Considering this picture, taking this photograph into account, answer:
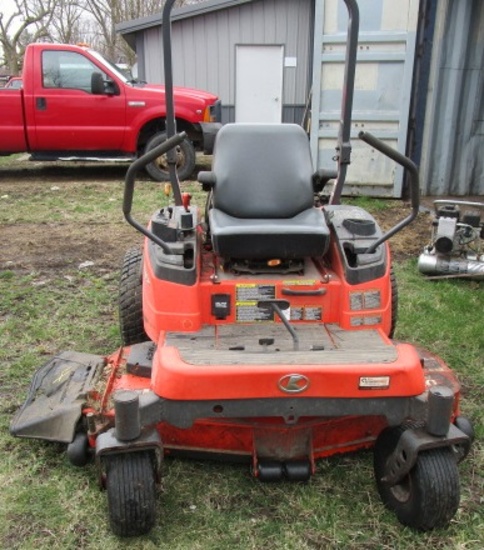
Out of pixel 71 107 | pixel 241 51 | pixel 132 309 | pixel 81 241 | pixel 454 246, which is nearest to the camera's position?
pixel 132 309

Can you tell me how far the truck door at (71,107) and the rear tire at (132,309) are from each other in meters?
5.67

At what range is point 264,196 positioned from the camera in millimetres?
2926

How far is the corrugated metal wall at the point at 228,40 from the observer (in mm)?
12328

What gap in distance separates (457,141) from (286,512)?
6.00m

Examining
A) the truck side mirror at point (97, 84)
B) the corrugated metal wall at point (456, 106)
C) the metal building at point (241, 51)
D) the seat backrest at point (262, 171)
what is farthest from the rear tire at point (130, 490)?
the metal building at point (241, 51)

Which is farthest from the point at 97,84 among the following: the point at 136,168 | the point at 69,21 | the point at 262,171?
the point at 69,21

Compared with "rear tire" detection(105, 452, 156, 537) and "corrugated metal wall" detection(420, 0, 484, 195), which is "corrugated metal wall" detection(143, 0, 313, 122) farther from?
"rear tire" detection(105, 452, 156, 537)

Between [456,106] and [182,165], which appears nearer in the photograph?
[456,106]

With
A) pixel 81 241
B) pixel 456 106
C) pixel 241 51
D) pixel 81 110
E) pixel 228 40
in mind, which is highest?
pixel 228 40

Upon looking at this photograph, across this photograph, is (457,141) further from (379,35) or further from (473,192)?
(379,35)

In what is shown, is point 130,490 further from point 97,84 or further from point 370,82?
point 97,84

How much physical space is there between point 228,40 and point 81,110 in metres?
5.14

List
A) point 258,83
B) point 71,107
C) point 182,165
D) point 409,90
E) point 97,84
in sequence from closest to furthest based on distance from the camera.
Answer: point 409,90, point 97,84, point 71,107, point 182,165, point 258,83

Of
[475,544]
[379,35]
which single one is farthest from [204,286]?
[379,35]
